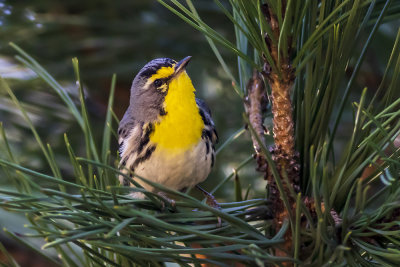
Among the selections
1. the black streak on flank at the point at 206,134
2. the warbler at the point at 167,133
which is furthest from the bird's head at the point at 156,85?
the black streak on flank at the point at 206,134

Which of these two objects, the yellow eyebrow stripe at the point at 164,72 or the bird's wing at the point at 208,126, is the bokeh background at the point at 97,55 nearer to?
the yellow eyebrow stripe at the point at 164,72

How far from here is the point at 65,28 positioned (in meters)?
1.89

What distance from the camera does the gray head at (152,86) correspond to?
4.96 ft

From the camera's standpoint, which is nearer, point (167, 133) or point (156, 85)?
point (167, 133)

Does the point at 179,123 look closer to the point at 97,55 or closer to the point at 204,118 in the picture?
the point at 204,118

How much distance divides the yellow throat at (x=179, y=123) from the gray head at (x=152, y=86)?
0.04 meters

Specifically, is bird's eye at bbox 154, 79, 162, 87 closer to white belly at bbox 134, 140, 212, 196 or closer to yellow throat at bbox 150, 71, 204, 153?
yellow throat at bbox 150, 71, 204, 153

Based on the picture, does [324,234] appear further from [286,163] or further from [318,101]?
[318,101]

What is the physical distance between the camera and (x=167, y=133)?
1376mm

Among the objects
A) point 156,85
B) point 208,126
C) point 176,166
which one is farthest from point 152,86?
point 176,166

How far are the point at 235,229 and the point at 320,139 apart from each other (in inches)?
9.7

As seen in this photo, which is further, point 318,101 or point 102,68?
point 102,68

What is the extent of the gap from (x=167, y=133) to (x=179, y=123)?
47 millimetres

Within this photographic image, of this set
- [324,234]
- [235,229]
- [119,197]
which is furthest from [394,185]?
[119,197]
